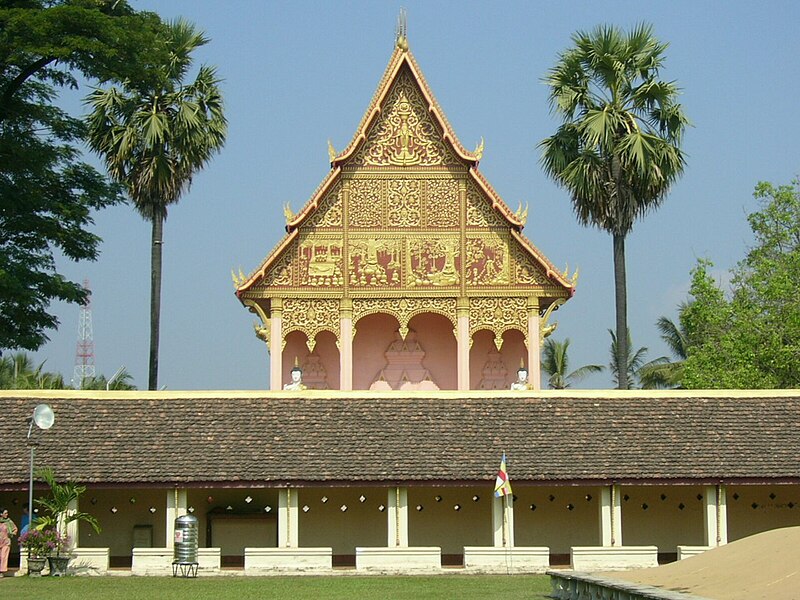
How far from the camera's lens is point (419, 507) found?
93.3 ft

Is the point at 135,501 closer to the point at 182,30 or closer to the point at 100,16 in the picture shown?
the point at 100,16

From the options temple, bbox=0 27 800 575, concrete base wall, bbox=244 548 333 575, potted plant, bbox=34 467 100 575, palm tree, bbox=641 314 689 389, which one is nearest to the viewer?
potted plant, bbox=34 467 100 575

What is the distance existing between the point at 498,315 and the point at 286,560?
11.1 m

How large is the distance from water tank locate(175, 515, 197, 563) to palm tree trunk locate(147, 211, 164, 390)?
11871mm

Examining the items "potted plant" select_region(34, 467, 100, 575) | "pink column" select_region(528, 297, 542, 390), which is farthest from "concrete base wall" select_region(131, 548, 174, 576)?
"pink column" select_region(528, 297, 542, 390)

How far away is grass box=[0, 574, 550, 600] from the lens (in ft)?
70.7

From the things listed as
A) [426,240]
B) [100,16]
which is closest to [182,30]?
[100,16]

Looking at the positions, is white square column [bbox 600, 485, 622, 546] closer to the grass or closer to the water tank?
the grass

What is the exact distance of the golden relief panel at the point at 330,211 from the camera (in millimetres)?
35312

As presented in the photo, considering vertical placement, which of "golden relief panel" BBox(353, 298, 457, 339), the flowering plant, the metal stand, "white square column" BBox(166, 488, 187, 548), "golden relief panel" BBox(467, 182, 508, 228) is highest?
"golden relief panel" BBox(467, 182, 508, 228)

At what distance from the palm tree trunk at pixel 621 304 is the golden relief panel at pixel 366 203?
6.25 meters

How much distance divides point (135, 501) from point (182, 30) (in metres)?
15.6

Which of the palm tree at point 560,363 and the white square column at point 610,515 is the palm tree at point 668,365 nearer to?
the palm tree at point 560,363

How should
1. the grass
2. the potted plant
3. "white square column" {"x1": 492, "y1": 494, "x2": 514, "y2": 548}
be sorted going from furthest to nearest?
"white square column" {"x1": 492, "y1": 494, "x2": 514, "y2": 548}
the potted plant
the grass
